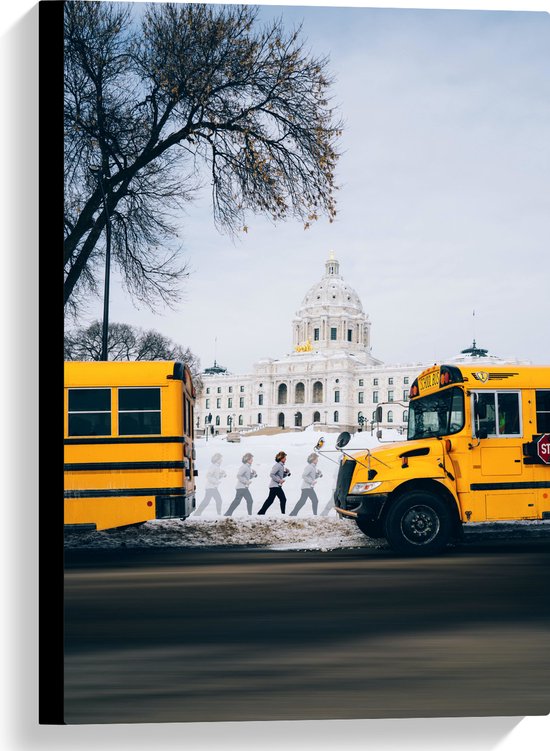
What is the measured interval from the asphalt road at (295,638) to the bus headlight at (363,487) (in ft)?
2.30

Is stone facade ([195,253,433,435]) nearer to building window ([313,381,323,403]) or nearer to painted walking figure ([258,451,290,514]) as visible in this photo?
building window ([313,381,323,403])

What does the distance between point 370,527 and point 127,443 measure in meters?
2.32

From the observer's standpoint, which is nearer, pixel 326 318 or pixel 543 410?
pixel 326 318

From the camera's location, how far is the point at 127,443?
23.1 feet

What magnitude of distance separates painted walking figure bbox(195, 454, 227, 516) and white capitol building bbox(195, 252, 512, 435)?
360mm

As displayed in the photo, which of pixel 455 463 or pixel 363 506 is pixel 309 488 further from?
pixel 455 463

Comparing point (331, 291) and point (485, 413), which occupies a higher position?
point (331, 291)

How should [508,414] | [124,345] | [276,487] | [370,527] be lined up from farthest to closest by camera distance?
[508,414]
[370,527]
[276,487]
[124,345]

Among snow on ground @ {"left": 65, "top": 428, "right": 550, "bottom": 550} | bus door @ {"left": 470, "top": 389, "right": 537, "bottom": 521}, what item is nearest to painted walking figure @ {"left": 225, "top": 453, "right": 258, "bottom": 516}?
snow on ground @ {"left": 65, "top": 428, "right": 550, "bottom": 550}

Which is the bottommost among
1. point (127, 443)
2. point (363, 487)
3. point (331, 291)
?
point (363, 487)

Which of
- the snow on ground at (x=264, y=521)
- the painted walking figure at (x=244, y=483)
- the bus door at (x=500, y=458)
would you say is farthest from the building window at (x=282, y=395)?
the bus door at (x=500, y=458)

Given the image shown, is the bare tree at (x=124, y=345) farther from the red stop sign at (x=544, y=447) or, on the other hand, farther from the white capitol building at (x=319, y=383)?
the red stop sign at (x=544, y=447)

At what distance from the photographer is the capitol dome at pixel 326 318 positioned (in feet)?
22.1

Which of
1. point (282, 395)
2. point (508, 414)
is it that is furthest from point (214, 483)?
point (508, 414)
